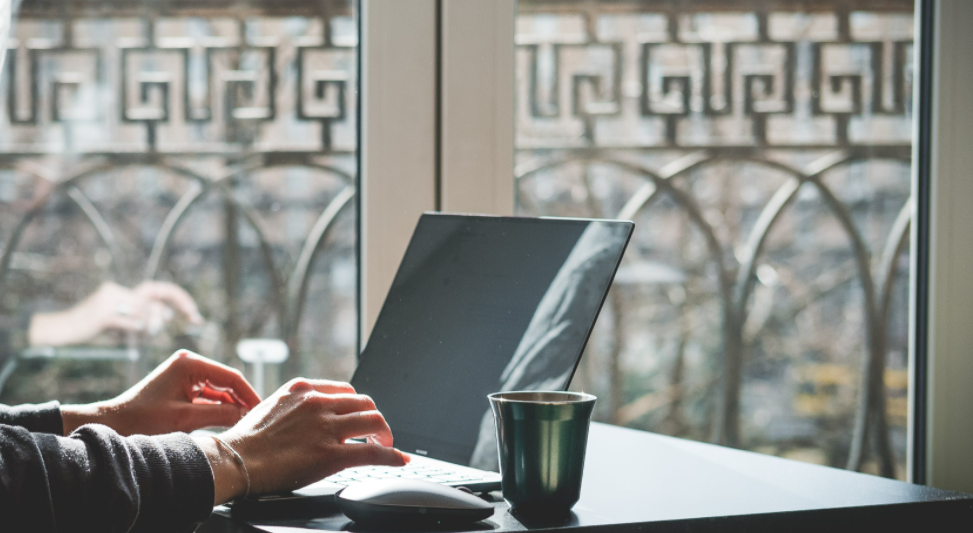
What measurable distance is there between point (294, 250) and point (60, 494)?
2.35 feet

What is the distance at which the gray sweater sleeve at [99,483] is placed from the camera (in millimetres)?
641

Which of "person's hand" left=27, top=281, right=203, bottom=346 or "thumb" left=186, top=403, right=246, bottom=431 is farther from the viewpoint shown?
"person's hand" left=27, top=281, right=203, bottom=346

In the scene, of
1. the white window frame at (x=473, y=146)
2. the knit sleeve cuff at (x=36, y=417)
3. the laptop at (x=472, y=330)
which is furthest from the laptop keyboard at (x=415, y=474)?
the white window frame at (x=473, y=146)

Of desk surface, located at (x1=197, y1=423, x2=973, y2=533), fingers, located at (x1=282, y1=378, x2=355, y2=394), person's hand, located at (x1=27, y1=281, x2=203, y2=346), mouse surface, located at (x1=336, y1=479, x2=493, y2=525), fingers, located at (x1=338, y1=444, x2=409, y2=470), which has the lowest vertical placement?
desk surface, located at (x1=197, y1=423, x2=973, y2=533)

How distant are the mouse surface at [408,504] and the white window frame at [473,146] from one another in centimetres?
64

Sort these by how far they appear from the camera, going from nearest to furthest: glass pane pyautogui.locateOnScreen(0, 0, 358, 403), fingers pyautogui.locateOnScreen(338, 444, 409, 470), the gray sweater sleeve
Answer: the gray sweater sleeve, fingers pyautogui.locateOnScreen(338, 444, 409, 470), glass pane pyautogui.locateOnScreen(0, 0, 358, 403)

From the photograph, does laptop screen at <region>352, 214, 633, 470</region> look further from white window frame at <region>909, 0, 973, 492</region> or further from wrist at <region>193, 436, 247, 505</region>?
white window frame at <region>909, 0, 973, 492</region>

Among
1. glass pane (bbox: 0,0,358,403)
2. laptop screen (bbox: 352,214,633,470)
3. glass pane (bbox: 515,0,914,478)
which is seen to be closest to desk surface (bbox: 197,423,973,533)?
laptop screen (bbox: 352,214,633,470)

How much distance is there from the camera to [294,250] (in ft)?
4.40

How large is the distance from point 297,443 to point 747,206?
2.96 ft

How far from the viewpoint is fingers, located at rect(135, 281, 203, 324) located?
1303 millimetres

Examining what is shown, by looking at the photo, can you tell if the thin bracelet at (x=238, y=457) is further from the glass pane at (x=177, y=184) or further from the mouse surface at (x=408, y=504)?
the glass pane at (x=177, y=184)

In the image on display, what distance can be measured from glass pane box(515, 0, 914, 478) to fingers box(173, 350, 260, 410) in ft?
1.75

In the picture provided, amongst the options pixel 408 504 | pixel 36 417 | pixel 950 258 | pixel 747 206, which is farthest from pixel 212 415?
pixel 950 258
